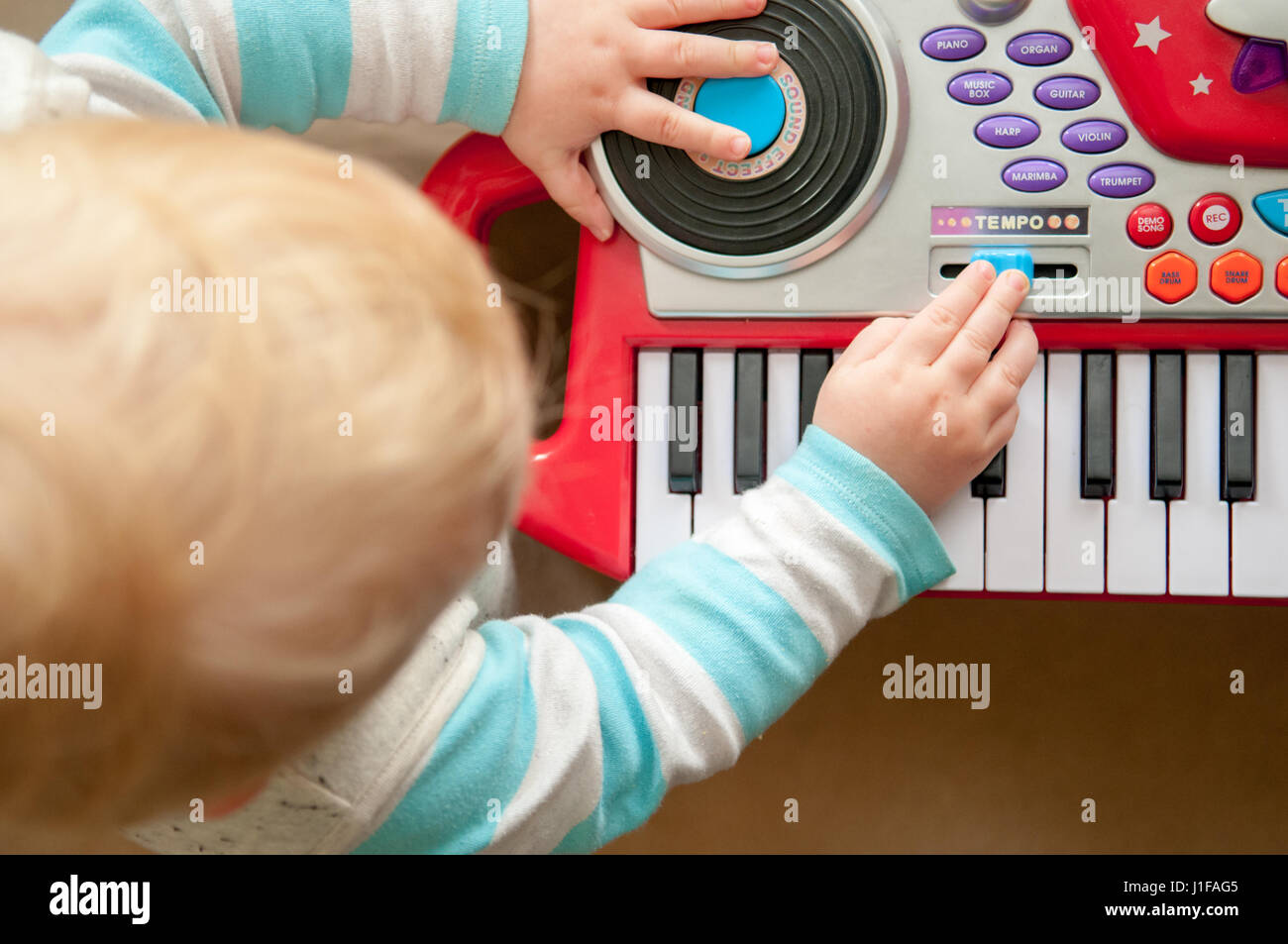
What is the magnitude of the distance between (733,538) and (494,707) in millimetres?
161

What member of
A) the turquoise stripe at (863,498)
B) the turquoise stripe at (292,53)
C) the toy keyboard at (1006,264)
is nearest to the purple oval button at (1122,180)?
the toy keyboard at (1006,264)

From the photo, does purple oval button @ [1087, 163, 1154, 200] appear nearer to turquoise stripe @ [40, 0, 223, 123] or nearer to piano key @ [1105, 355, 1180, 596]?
piano key @ [1105, 355, 1180, 596]

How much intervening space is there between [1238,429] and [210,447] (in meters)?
0.54

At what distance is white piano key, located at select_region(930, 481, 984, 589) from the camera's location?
1.91 ft

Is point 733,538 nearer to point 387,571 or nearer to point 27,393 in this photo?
point 387,571

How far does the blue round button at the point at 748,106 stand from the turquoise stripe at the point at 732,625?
0.25 metres

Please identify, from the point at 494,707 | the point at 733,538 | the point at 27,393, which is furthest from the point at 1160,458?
the point at 27,393

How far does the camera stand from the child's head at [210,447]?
32 cm

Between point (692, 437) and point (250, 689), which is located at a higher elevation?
point (692, 437)

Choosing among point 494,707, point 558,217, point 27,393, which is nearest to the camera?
point 27,393

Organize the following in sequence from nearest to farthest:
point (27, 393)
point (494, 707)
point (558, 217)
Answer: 1. point (27, 393)
2. point (494, 707)
3. point (558, 217)

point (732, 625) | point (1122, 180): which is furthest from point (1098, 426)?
point (732, 625)
